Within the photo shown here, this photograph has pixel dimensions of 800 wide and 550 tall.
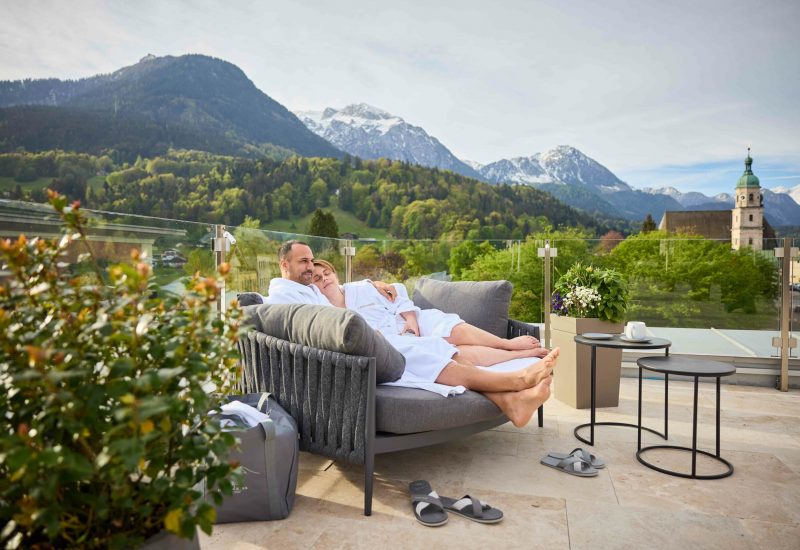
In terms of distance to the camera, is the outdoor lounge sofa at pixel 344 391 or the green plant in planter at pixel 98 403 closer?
the green plant in planter at pixel 98 403

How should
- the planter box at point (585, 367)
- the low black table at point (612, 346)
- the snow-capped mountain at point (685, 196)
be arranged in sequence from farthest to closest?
the snow-capped mountain at point (685, 196), the planter box at point (585, 367), the low black table at point (612, 346)

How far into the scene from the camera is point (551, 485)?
253cm

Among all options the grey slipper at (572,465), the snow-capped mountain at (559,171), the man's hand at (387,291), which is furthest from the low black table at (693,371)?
the snow-capped mountain at (559,171)

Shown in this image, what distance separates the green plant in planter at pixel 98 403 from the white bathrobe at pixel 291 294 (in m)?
1.99

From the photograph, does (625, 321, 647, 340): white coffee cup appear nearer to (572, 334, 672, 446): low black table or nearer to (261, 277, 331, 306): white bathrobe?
(572, 334, 672, 446): low black table

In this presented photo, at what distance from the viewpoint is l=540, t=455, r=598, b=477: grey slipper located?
2.63 m

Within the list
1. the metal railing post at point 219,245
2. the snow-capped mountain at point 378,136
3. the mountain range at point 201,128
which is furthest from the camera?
the snow-capped mountain at point 378,136

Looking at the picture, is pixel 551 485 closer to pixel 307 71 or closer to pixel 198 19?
pixel 307 71

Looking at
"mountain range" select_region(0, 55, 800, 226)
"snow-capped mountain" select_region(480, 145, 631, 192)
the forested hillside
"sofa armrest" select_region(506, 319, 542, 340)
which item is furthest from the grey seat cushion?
"snow-capped mountain" select_region(480, 145, 631, 192)

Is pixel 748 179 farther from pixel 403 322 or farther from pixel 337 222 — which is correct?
pixel 403 322

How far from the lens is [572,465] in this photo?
106 inches

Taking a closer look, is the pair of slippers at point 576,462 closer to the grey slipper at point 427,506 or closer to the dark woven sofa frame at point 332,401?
the dark woven sofa frame at point 332,401

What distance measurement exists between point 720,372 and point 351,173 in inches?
1535

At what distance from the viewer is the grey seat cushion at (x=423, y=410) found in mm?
2340
